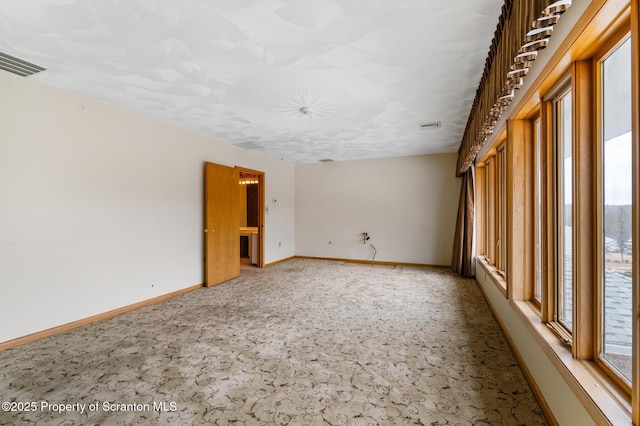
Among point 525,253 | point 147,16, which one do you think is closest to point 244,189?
point 147,16

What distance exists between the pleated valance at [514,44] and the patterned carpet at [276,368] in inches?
85.2

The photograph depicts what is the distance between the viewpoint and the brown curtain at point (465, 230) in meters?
5.32

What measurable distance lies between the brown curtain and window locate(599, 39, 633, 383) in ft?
13.3

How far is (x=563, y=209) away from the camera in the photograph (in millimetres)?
1987

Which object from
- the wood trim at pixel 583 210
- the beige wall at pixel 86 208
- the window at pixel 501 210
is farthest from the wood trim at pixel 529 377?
the beige wall at pixel 86 208

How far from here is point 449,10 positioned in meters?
1.81

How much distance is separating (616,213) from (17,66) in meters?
4.57

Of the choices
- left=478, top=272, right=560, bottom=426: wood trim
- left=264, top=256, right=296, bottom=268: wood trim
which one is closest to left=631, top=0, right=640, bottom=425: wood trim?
left=478, top=272, right=560, bottom=426: wood trim

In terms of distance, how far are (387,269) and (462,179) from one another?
2.56 metres

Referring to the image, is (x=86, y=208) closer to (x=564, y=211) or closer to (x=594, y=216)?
(x=594, y=216)

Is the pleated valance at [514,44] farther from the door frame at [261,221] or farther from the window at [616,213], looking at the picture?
the door frame at [261,221]

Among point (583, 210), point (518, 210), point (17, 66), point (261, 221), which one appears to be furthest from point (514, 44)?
point (261, 221)

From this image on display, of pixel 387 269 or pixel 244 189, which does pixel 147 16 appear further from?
pixel 244 189

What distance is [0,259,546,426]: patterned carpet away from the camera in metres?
1.80
